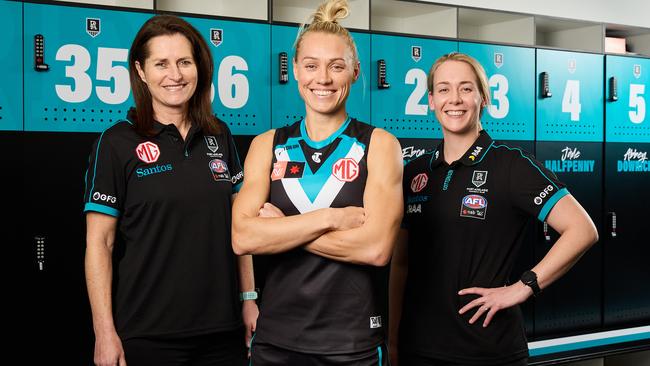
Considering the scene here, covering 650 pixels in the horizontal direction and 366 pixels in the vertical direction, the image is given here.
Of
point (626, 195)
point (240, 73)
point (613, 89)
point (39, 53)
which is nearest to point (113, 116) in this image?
point (39, 53)

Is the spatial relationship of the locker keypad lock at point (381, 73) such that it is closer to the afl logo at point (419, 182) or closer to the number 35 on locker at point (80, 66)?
the number 35 on locker at point (80, 66)

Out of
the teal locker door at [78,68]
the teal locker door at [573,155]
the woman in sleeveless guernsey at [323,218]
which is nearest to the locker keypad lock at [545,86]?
the teal locker door at [573,155]

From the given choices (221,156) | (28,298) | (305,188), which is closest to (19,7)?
(28,298)

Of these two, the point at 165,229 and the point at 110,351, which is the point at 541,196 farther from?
the point at 110,351

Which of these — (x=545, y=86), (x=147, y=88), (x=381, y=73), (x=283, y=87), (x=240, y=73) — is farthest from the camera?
(x=545, y=86)

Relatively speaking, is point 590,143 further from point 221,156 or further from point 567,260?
point 221,156

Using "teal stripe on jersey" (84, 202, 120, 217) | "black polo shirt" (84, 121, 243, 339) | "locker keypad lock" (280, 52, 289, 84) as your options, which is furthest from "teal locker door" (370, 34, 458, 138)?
"teal stripe on jersey" (84, 202, 120, 217)

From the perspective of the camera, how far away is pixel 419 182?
209 centimetres

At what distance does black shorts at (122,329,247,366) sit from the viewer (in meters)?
1.94

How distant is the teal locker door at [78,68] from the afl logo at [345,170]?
1.86 m

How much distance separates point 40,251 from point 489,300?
6.72 feet

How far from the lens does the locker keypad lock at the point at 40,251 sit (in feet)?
10.1

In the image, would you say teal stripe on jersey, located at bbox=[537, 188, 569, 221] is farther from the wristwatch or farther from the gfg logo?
the wristwatch

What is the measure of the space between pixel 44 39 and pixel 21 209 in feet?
2.41
